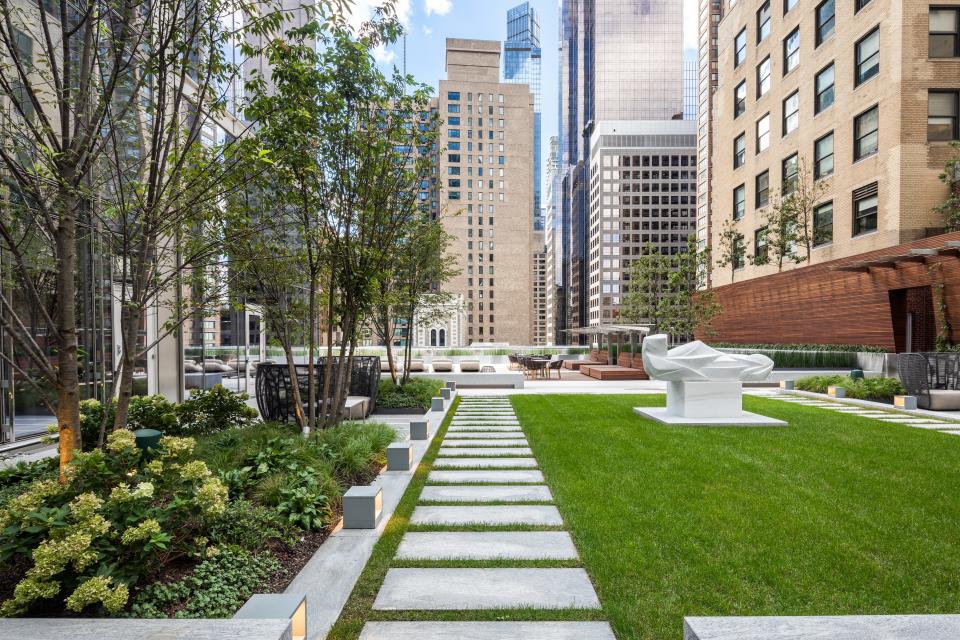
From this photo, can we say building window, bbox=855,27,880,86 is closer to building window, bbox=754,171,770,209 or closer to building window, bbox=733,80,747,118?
building window, bbox=754,171,770,209

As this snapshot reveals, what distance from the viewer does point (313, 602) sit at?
332cm

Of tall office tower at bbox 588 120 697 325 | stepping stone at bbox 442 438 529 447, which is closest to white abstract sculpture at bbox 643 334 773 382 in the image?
stepping stone at bbox 442 438 529 447

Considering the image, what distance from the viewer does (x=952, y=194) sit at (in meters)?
18.5

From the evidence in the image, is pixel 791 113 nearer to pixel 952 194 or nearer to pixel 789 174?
pixel 789 174

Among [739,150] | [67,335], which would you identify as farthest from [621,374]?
[67,335]

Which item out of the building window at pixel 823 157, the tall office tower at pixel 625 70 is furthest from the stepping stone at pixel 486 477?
the tall office tower at pixel 625 70

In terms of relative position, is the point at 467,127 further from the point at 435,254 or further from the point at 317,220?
the point at 317,220

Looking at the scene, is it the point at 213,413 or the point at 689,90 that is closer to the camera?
the point at 213,413

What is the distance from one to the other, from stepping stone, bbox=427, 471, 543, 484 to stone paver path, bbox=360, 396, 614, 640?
1 centimetres

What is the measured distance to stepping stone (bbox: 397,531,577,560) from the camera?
4.02 meters

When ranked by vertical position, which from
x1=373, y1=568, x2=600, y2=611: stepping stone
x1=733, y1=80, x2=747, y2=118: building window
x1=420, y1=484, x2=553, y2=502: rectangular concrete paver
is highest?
x1=733, y1=80, x2=747, y2=118: building window

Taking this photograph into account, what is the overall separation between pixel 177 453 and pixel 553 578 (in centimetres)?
287

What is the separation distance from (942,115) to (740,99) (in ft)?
44.0

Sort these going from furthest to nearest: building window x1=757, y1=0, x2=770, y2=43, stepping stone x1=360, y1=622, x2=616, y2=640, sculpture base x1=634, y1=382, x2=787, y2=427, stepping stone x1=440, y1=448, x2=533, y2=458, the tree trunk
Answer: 1. building window x1=757, y1=0, x2=770, y2=43
2. sculpture base x1=634, y1=382, x2=787, y2=427
3. stepping stone x1=440, y1=448, x2=533, y2=458
4. the tree trunk
5. stepping stone x1=360, y1=622, x2=616, y2=640
